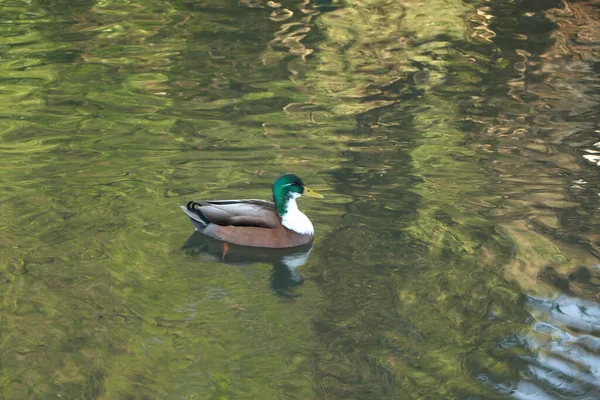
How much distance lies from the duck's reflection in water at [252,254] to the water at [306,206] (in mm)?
40

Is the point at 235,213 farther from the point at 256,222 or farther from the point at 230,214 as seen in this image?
the point at 256,222

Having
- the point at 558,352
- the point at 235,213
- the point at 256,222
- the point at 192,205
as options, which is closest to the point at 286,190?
the point at 256,222

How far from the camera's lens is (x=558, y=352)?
24.2ft

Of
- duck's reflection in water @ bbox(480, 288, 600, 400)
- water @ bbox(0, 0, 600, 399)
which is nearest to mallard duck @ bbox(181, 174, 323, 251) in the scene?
water @ bbox(0, 0, 600, 399)

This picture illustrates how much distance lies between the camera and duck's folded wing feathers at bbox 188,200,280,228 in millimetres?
9375

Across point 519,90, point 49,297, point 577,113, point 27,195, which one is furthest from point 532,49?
point 49,297

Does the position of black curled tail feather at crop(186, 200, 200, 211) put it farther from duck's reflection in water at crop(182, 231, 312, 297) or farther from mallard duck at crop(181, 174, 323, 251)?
duck's reflection in water at crop(182, 231, 312, 297)

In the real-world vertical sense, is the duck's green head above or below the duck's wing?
above

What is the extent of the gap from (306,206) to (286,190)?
838 millimetres

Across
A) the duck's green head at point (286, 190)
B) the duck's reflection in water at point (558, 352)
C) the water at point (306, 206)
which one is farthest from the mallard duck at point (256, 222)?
the duck's reflection in water at point (558, 352)

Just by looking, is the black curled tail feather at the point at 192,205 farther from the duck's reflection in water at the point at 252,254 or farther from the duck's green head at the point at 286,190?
the duck's green head at the point at 286,190

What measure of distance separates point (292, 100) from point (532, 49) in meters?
4.87

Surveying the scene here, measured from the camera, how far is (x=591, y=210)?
10.0 meters

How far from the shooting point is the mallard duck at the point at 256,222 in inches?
369
